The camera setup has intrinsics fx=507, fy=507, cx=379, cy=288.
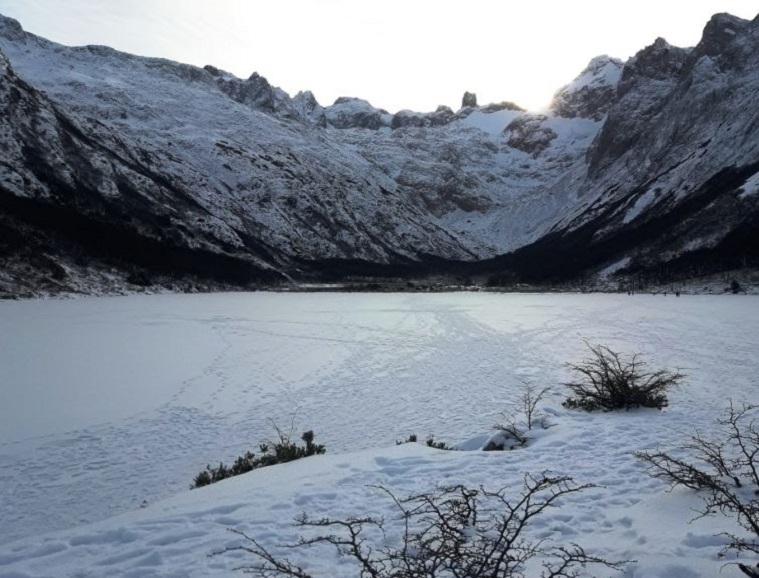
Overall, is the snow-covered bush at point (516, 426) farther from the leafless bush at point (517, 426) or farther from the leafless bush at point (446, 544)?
the leafless bush at point (446, 544)

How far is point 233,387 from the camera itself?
17.1 metres

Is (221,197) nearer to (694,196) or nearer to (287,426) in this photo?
(694,196)

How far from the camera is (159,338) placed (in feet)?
91.3

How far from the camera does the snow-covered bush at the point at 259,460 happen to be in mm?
9414

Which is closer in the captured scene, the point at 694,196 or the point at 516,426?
the point at 516,426

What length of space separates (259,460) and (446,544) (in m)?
5.73

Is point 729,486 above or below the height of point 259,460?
above

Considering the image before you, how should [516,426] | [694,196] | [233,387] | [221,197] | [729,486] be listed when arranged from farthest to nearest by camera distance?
1. [221,197]
2. [694,196]
3. [233,387]
4. [516,426]
5. [729,486]

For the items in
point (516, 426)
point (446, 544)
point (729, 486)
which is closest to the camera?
point (446, 544)

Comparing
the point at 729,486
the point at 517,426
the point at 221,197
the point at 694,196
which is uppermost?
the point at 694,196

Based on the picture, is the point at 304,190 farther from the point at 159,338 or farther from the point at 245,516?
the point at 245,516

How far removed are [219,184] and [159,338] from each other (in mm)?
144314

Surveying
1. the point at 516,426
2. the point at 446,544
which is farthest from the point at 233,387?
the point at 446,544

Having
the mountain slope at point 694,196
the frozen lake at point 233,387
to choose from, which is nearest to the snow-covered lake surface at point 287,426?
the frozen lake at point 233,387
